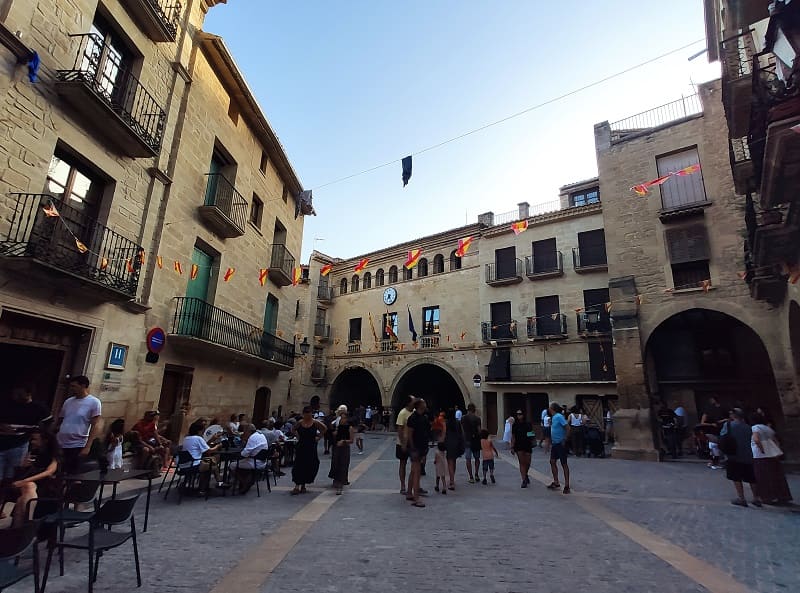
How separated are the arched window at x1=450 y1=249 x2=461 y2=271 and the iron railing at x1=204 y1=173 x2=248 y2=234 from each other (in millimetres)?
13933

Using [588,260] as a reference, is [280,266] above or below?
below

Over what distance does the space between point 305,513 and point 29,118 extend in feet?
25.2

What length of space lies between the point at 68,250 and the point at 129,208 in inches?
76.7

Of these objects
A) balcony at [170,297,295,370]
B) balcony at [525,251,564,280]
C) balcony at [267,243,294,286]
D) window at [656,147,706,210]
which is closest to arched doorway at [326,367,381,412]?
balcony at [267,243,294,286]

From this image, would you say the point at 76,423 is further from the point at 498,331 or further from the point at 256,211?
the point at 498,331

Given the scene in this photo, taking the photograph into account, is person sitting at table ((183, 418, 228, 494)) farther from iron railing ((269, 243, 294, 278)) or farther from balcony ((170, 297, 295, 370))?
iron railing ((269, 243, 294, 278))

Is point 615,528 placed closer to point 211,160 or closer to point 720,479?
point 720,479

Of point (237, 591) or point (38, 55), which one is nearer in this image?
point (237, 591)

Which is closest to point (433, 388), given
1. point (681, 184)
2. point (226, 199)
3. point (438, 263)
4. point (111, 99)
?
point (438, 263)

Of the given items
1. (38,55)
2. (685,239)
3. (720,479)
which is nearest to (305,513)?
(38,55)

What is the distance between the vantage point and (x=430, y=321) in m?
24.8

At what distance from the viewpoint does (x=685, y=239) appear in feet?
46.5

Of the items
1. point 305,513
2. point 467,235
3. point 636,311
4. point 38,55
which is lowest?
point 305,513

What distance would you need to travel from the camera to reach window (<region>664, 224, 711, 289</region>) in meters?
13.8
